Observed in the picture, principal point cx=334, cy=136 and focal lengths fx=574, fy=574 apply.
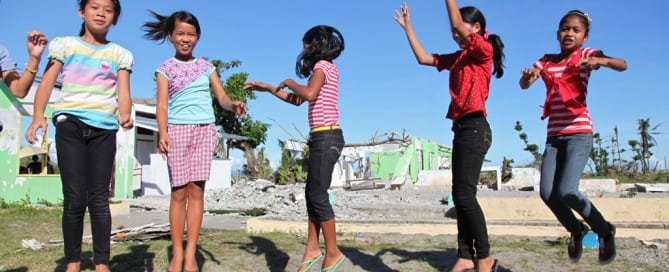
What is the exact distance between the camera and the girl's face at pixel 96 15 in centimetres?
374

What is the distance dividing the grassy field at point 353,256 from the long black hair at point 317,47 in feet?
5.28

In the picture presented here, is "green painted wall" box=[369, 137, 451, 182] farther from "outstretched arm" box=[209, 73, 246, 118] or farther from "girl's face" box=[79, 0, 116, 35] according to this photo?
"girl's face" box=[79, 0, 116, 35]

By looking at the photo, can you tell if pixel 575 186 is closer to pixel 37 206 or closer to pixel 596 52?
pixel 596 52

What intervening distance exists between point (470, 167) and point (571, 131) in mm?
869

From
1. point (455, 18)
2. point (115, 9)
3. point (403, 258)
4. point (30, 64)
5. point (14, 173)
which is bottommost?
point (403, 258)

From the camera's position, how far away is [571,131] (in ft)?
13.3

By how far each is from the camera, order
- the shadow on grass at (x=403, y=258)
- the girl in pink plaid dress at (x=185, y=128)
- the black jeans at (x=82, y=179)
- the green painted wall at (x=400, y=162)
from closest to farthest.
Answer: the black jeans at (x=82, y=179)
the girl in pink plaid dress at (x=185, y=128)
the shadow on grass at (x=403, y=258)
the green painted wall at (x=400, y=162)

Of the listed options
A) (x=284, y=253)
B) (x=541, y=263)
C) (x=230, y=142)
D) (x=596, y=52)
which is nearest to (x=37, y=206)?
(x=284, y=253)

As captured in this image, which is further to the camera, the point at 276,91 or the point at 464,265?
the point at 276,91

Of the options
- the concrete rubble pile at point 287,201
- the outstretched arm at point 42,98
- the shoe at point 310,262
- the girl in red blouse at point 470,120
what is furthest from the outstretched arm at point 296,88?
the concrete rubble pile at point 287,201

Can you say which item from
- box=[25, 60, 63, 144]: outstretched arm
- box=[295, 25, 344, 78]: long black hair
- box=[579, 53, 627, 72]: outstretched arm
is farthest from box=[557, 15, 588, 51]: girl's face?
box=[25, 60, 63, 144]: outstretched arm

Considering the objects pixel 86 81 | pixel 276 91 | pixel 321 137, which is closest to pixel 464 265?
pixel 321 137

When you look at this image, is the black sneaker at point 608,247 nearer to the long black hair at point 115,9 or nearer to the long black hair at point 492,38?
the long black hair at point 492,38

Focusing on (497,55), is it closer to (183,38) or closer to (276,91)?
(276,91)
